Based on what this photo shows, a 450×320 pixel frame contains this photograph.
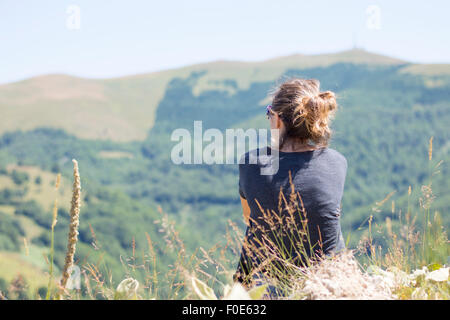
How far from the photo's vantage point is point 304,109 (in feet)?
7.76

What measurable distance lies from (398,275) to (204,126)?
15770cm

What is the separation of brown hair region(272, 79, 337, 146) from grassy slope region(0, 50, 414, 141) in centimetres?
13656

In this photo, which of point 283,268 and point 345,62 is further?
point 345,62

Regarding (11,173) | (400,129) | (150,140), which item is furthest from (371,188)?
(150,140)

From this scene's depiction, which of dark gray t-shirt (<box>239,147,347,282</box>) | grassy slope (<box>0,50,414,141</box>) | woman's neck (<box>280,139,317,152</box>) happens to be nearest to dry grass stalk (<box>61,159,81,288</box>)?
dark gray t-shirt (<box>239,147,347,282</box>)

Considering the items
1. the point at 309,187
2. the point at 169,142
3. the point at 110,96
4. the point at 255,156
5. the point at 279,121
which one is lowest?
the point at 169,142

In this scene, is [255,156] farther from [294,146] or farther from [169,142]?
[169,142]

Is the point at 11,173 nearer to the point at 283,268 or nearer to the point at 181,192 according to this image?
the point at 181,192

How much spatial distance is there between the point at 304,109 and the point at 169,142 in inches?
5299

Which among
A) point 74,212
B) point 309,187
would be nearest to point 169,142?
point 309,187

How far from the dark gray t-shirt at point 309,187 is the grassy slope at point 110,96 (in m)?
137

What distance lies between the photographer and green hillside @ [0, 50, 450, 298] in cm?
6431
